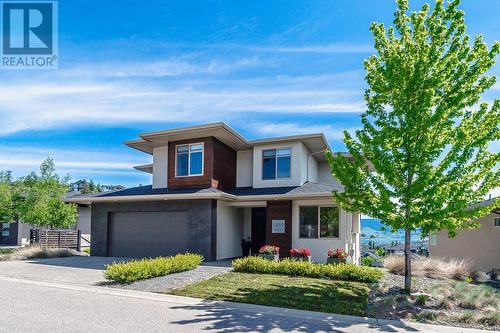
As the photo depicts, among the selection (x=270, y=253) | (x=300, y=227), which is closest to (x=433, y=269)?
(x=300, y=227)

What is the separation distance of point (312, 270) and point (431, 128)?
6.34m

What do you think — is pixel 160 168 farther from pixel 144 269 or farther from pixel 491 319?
pixel 491 319

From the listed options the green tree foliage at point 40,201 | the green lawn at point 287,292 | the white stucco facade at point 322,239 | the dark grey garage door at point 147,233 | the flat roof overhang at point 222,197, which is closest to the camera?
the green lawn at point 287,292

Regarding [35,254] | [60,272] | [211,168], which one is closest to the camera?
[60,272]

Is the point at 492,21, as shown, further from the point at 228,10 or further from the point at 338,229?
the point at 338,229

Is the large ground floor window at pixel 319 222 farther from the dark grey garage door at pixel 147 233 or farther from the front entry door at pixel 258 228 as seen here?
the dark grey garage door at pixel 147 233

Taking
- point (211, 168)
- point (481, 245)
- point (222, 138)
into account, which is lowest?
point (481, 245)

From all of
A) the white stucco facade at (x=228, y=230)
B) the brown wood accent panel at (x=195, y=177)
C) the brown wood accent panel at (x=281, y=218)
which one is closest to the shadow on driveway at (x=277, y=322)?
the brown wood accent panel at (x=281, y=218)

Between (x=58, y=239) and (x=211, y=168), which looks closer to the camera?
(x=211, y=168)

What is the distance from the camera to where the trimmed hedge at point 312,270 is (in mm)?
12086

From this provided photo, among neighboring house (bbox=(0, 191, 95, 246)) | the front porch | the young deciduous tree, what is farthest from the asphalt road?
neighboring house (bbox=(0, 191, 95, 246))

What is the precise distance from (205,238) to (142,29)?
9788 mm

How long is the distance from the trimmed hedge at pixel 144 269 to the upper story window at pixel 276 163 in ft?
22.2

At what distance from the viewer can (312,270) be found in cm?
1281
